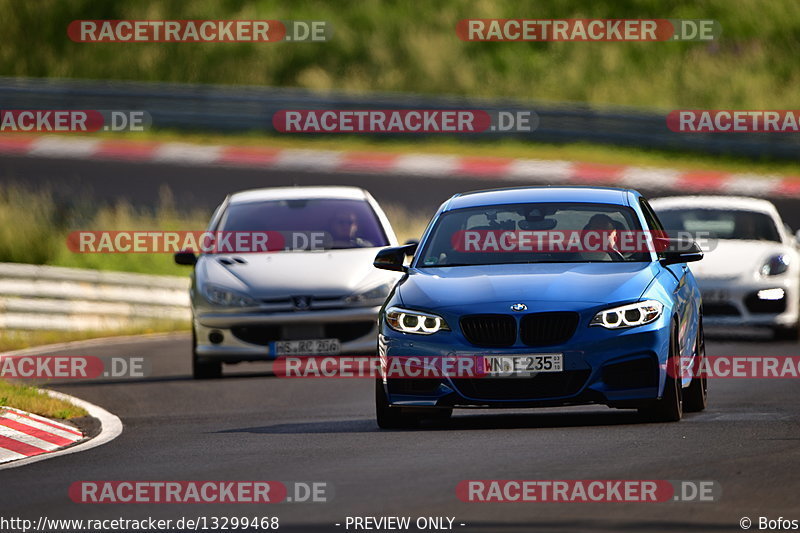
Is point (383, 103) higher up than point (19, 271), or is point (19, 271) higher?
point (383, 103)

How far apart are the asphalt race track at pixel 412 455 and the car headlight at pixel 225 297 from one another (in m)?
0.69

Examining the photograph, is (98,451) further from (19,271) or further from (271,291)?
(19,271)

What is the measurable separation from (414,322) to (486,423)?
105 centimetres

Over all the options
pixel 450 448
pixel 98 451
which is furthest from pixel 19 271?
pixel 450 448

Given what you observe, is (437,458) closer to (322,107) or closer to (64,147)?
(322,107)

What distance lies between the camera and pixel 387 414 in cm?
1168

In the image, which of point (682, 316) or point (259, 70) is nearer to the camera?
point (682, 316)

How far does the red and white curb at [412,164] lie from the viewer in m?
30.5

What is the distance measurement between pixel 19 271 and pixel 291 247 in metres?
5.65

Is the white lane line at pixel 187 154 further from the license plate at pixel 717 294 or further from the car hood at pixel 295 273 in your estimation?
the car hood at pixel 295 273

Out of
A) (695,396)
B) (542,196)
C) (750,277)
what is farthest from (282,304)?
(750,277)

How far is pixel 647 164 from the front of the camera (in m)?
33.3

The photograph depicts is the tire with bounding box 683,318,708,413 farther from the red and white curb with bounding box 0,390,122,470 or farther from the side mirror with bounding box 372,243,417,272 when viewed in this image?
the red and white curb with bounding box 0,390,122,470

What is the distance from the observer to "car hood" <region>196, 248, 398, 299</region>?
16125mm
